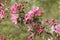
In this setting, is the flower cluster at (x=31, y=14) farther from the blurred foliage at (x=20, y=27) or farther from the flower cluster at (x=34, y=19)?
the blurred foliage at (x=20, y=27)

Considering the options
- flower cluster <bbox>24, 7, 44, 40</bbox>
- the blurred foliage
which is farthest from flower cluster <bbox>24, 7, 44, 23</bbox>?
the blurred foliage

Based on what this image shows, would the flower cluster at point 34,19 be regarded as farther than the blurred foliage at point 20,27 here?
No

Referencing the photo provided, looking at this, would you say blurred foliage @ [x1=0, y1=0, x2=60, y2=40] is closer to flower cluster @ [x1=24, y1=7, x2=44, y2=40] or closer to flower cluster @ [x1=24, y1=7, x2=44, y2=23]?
flower cluster @ [x1=24, y1=7, x2=44, y2=40]

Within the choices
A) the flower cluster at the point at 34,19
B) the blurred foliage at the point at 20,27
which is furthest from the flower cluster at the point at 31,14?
the blurred foliage at the point at 20,27

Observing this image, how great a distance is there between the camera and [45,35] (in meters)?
3.08

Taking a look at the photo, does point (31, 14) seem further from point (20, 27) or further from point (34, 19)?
point (20, 27)

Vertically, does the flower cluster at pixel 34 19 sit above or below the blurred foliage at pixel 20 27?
above

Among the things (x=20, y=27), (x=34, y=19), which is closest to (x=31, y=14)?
(x=34, y=19)

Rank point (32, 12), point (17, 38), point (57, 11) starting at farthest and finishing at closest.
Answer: point (57, 11), point (17, 38), point (32, 12)

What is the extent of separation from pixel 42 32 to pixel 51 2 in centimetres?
396

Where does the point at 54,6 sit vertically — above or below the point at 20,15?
below

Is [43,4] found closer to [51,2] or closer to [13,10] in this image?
[51,2]

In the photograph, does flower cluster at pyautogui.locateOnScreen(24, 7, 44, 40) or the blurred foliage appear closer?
flower cluster at pyautogui.locateOnScreen(24, 7, 44, 40)

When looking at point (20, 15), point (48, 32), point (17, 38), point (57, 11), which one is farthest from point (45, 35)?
point (57, 11)
